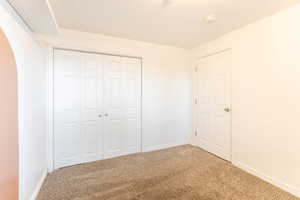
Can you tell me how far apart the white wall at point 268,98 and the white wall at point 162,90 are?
3.87 feet

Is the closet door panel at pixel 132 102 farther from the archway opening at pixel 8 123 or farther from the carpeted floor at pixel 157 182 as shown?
the archway opening at pixel 8 123

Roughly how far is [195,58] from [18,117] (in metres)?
3.38

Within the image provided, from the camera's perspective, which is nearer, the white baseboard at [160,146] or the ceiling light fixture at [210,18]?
the ceiling light fixture at [210,18]

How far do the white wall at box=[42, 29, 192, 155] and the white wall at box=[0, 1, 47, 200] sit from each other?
119cm

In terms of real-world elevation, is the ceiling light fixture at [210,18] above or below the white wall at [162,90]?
above

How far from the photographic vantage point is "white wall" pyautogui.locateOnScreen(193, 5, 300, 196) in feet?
6.11

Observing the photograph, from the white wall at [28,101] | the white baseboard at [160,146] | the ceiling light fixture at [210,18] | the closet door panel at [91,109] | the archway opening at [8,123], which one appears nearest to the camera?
the archway opening at [8,123]

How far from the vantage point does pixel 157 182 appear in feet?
6.82

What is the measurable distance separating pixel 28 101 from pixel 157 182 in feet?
6.39

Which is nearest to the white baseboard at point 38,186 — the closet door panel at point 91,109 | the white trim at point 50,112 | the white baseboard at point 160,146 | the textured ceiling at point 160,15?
the white trim at point 50,112

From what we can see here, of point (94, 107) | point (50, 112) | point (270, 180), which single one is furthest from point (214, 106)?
point (50, 112)

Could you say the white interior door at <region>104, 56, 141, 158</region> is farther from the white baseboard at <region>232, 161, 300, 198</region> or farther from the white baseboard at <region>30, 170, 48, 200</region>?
the white baseboard at <region>232, 161, 300, 198</region>

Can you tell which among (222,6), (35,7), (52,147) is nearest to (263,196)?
(222,6)

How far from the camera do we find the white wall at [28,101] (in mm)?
1443
